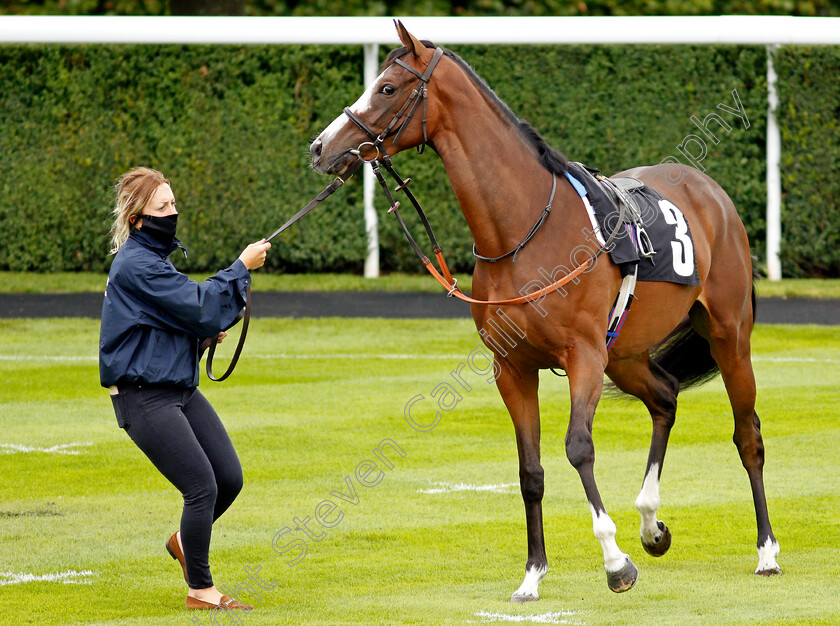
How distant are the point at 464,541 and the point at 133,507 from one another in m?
1.94

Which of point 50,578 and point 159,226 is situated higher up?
point 159,226

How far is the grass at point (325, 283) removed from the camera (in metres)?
15.3

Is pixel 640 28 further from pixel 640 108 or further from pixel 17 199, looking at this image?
pixel 17 199

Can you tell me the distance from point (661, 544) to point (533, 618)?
3.79 ft

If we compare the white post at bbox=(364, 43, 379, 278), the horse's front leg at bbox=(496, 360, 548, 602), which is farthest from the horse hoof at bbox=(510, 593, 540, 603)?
the white post at bbox=(364, 43, 379, 278)

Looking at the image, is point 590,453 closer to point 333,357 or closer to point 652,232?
point 652,232

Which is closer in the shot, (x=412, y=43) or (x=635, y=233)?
(x=412, y=43)

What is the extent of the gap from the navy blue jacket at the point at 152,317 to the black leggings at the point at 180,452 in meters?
0.08

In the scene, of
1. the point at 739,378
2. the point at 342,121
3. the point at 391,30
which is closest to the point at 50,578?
the point at 342,121

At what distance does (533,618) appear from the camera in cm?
481

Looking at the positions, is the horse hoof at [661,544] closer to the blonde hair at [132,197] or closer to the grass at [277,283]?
the blonde hair at [132,197]

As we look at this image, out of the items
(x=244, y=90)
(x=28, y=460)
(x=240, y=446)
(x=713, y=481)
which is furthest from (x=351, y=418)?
(x=244, y=90)

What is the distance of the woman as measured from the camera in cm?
478

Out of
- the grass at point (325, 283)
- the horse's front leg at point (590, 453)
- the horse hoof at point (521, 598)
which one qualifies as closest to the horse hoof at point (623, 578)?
the horse's front leg at point (590, 453)
